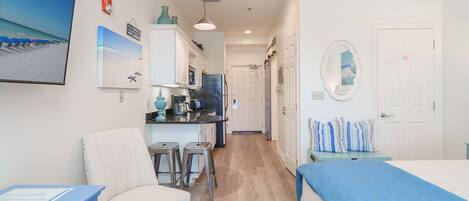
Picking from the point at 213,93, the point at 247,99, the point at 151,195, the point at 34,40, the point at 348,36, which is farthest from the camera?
the point at 247,99

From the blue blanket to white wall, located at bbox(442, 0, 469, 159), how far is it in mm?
2026

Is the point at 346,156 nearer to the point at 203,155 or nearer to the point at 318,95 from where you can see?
the point at 318,95

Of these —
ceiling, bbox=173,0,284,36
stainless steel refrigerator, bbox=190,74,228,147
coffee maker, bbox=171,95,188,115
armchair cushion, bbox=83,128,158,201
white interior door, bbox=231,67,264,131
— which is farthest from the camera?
white interior door, bbox=231,67,264,131

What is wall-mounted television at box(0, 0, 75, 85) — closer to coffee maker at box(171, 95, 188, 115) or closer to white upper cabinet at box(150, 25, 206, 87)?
white upper cabinet at box(150, 25, 206, 87)

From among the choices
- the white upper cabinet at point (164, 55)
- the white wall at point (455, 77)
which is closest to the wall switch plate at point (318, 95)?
the white wall at point (455, 77)

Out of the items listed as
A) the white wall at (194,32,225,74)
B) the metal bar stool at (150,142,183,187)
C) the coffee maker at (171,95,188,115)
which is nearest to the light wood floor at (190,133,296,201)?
the metal bar stool at (150,142,183,187)

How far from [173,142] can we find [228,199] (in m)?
0.97

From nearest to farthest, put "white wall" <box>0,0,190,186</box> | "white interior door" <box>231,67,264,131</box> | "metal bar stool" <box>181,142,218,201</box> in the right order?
"white wall" <box>0,0,190,186</box>, "metal bar stool" <box>181,142,218,201</box>, "white interior door" <box>231,67,264,131</box>

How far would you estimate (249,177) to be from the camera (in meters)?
3.97

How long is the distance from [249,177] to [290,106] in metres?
1.22

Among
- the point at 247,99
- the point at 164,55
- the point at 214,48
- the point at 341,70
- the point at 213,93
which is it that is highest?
the point at 214,48

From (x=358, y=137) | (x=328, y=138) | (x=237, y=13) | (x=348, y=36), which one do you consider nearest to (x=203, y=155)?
(x=328, y=138)

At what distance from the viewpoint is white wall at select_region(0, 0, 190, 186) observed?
1452 mm

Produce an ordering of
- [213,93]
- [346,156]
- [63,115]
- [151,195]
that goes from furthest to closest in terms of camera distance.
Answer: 1. [213,93]
2. [346,156]
3. [151,195]
4. [63,115]
